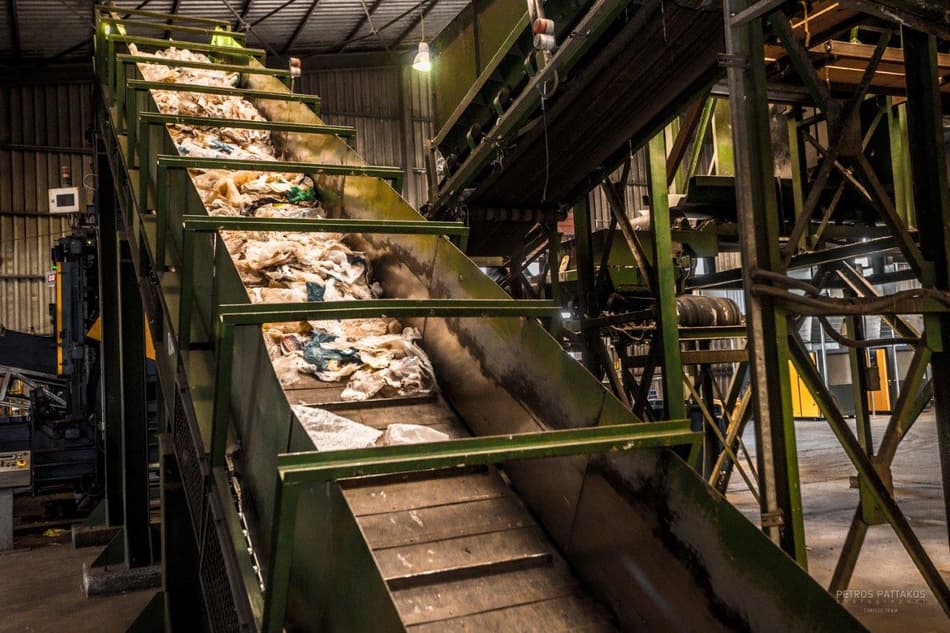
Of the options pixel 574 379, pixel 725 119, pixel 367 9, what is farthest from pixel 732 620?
pixel 367 9

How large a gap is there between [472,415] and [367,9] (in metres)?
13.8

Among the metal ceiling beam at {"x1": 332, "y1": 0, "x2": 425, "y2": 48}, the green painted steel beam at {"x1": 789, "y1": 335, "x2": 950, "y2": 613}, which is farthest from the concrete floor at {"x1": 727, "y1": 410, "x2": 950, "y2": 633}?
the metal ceiling beam at {"x1": 332, "y1": 0, "x2": 425, "y2": 48}

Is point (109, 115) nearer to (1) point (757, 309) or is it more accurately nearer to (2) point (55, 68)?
(1) point (757, 309)

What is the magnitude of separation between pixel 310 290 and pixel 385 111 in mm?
15388

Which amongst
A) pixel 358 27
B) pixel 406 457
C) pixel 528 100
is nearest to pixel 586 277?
pixel 528 100

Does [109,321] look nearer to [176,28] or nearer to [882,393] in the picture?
[176,28]

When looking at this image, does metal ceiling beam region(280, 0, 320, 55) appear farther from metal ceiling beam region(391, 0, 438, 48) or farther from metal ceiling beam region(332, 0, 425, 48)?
metal ceiling beam region(391, 0, 438, 48)

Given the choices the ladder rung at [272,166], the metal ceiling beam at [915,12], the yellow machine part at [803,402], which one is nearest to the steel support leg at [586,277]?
the ladder rung at [272,166]

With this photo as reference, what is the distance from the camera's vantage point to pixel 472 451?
7.14 feet

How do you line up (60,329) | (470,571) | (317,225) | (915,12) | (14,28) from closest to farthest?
(470,571) < (915,12) < (317,225) < (60,329) < (14,28)

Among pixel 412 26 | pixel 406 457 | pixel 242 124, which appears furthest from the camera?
pixel 412 26

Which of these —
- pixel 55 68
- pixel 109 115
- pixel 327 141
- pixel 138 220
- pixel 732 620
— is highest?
pixel 55 68

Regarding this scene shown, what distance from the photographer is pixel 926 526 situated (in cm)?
657

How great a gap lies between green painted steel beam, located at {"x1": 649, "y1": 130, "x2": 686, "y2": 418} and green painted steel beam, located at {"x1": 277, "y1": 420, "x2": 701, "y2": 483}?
2.74 metres
